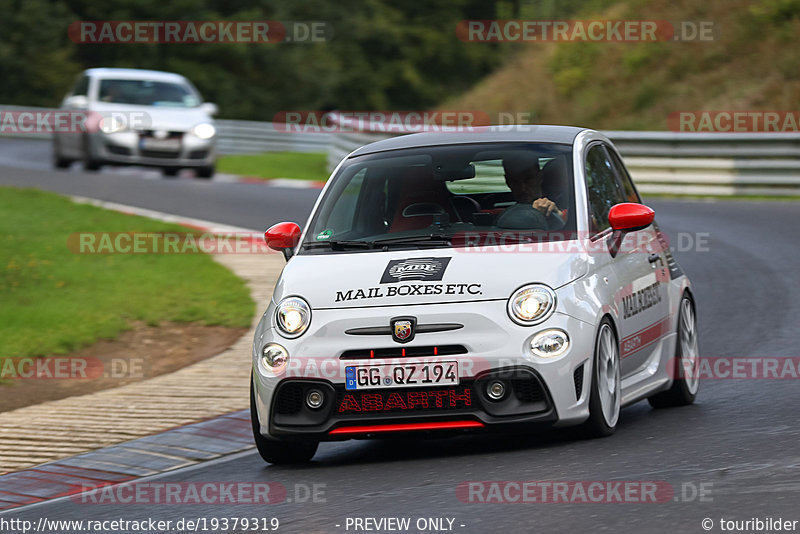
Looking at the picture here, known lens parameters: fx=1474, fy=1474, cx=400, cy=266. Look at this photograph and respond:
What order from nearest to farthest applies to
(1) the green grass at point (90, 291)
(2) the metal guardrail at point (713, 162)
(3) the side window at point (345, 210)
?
1. (3) the side window at point (345, 210)
2. (1) the green grass at point (90, 291)
3. (2) the metal guardrail at point (713, 162)

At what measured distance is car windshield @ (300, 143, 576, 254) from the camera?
7.87 meters

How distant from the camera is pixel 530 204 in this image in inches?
316

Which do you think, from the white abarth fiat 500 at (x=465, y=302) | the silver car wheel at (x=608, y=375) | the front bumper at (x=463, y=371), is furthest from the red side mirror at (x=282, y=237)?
the silver car wheel at (x=608, y=375)

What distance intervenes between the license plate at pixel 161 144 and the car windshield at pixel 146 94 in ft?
2.67

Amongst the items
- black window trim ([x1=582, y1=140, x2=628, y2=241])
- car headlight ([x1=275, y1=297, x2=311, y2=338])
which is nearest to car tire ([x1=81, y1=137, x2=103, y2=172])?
black window trim ([x1=582, y1=140, x2=628, y2=241])

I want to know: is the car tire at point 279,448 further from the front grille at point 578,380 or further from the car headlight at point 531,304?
the front grille at point 578,380

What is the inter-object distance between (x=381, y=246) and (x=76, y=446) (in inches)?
93.6

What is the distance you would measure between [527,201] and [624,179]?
1174 millimetres

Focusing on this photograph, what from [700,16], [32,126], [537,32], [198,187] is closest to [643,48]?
[700,16]

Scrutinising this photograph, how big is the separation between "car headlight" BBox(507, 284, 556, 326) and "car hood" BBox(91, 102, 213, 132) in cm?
1781

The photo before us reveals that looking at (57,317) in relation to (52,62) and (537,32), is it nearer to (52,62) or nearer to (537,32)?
(537,32)

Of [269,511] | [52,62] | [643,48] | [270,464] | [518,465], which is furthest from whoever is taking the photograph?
[52,62]

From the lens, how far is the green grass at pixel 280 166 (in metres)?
27.9

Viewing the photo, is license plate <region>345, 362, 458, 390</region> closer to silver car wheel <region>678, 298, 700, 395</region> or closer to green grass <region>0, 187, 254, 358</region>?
silver car wheel <region>678, 298, 700, 395</region>
